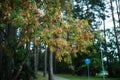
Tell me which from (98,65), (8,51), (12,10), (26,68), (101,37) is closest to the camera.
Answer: (12,10)

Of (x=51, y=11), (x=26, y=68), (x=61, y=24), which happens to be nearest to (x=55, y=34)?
(x=61, y=24)

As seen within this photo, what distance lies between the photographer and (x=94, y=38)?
35.8ft

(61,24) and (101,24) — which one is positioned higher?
(101,24)

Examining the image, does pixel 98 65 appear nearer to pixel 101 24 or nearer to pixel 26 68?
pixel 101 24

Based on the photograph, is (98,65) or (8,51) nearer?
(8,51)

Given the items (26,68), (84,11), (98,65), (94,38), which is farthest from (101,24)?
(94,38)

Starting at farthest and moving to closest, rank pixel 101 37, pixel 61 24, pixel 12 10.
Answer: pixel 101 37 < pixel 61 24 < pixel 12 10

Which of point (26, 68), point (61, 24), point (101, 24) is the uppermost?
point (101, 24)

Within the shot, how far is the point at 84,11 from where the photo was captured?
4928 centimetres

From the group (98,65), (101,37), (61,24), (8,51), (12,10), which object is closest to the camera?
(12,10)

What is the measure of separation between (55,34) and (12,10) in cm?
195

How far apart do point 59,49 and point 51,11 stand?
70.9 inches

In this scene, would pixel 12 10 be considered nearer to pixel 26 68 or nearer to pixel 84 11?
pixel 26 68

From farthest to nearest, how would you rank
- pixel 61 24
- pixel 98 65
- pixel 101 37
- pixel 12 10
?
pixel 98 65, pixel 101 37, pixel 61 24, pixel 12 10
